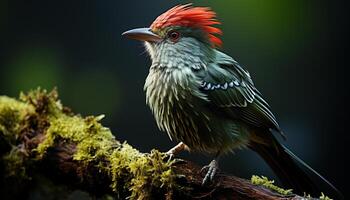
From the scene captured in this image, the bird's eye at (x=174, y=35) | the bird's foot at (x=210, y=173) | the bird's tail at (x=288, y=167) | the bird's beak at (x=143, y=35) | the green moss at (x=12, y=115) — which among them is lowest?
the bird's tail at (x=288, y=167)

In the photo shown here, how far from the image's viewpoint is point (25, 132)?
85.4 inches

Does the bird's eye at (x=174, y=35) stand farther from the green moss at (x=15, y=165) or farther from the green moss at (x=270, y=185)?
the green moss at (x=15, y=165)

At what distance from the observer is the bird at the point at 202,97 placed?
2.01 m

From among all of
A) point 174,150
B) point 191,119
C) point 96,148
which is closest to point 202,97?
point 191,119

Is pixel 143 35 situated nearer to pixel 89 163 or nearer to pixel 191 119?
pixel 191 119

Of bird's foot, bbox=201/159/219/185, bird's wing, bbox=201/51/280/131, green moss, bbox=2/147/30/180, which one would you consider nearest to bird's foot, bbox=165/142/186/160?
bird's foot, bbox=201/159/219/185

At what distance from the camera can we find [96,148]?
6.56ft

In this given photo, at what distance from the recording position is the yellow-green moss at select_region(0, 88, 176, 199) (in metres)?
1.81

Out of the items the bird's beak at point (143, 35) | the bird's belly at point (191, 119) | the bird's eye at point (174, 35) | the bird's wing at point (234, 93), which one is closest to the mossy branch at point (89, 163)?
the bird's belly at point (191, 119)

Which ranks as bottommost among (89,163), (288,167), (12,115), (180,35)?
(288,167)

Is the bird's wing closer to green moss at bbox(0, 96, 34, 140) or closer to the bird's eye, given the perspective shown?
the bird's eye

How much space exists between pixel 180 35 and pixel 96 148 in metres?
0.69

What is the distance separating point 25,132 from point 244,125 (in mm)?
1082

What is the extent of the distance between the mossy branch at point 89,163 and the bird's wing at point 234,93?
1.07 feet
